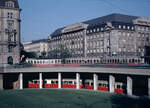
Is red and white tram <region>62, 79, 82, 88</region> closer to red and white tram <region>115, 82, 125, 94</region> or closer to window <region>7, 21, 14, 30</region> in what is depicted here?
red and white tram <region>115, 82, 125, 94</region>

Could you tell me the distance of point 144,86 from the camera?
1690 inches

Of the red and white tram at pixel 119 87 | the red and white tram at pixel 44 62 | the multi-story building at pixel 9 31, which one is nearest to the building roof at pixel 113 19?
the red and white tram at pixel 44 62

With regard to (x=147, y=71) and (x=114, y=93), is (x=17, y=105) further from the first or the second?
(x=147, y=71)

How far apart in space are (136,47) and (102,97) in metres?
46.5

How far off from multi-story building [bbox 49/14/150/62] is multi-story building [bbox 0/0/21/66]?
107 ft

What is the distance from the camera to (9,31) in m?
63.9

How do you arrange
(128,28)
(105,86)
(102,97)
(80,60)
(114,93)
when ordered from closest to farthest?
(102,97) < (114,93) < (105,86) < (80,60) < (128,28)

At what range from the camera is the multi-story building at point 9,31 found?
62.9 meters

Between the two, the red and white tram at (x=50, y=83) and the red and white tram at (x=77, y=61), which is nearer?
the red and white tram at (x=77, y=61)

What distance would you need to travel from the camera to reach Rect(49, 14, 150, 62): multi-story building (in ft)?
256

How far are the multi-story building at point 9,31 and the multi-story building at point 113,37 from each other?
107 feet

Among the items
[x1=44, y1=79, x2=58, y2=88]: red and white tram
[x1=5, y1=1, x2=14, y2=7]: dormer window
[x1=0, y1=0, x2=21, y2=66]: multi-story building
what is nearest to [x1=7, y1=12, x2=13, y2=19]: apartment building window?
[x1=0, y1=0, x2=21, y2=66]: multi-story building

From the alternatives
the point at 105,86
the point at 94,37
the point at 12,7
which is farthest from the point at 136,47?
the point at 12,7

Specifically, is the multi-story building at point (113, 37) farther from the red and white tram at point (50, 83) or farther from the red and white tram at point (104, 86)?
the red and white tram at point (50, 83)
